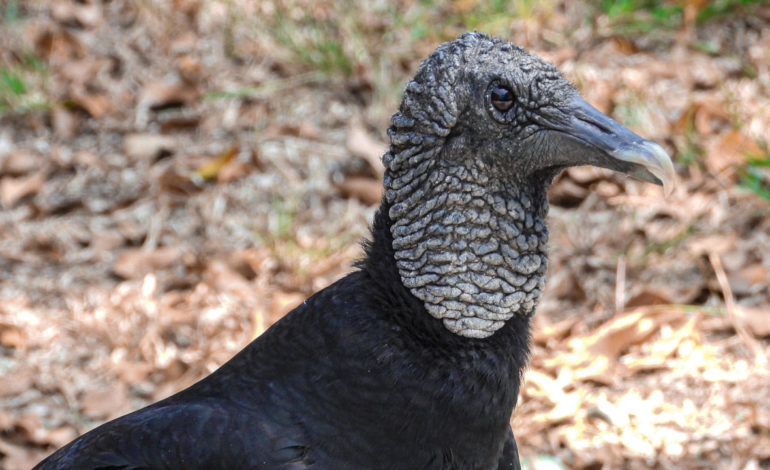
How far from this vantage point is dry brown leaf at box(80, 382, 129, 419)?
368cm

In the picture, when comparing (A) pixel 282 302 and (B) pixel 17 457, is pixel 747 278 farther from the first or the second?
(B) pixel 17 457

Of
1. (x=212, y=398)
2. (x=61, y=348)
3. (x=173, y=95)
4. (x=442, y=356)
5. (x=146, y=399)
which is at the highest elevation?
(x=173, y=95)

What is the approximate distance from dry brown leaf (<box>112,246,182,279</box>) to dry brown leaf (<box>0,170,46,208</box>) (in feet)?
2.47

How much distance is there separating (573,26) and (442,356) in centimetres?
341

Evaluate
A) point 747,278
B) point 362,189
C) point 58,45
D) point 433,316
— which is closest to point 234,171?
point 362,189

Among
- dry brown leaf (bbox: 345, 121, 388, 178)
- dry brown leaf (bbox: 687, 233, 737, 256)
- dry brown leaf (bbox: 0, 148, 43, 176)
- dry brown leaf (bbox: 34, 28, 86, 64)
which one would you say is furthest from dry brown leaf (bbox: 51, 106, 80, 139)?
dry brown leaf (bbox: 687, 233, 737, 256)

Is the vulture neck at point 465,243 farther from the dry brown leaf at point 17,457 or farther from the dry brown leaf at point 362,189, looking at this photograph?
the dry brown leaf at point 362,189

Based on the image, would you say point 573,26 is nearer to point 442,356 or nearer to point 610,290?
point 610,290

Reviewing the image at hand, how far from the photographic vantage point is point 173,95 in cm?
519

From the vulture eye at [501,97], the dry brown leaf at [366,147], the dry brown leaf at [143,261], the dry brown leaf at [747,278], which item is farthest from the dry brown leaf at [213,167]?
the vulture eye at [501,97]

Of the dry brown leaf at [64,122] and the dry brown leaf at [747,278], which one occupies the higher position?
the dry brown leaf at [64,122]

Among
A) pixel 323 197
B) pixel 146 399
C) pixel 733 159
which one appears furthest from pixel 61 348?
pixel 733 159

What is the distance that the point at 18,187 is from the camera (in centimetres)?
480

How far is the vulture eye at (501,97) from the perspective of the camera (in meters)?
2.16
